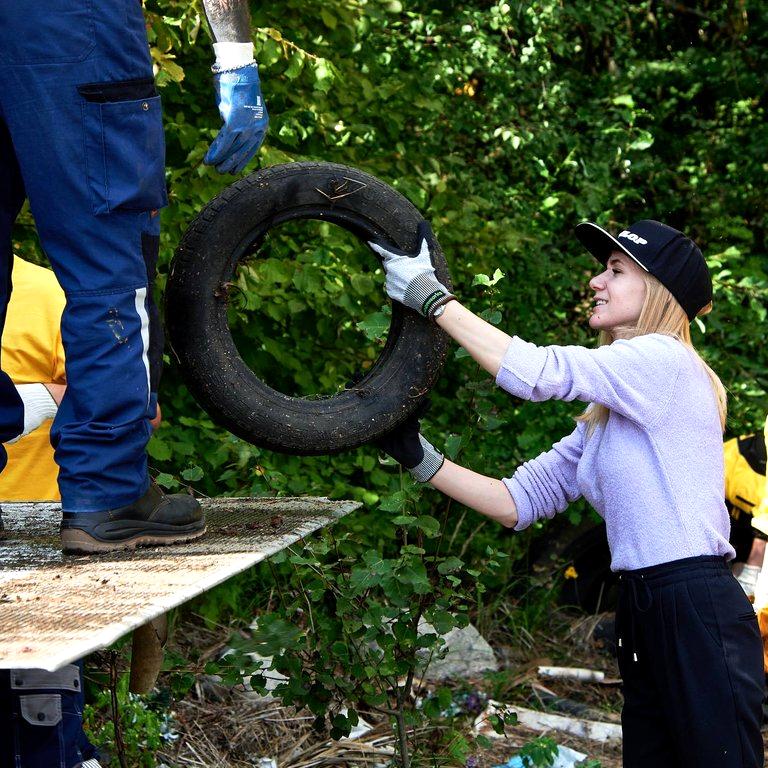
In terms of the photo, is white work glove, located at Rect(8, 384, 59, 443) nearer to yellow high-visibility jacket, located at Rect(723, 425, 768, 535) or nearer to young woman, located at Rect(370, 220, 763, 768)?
young woman, located at Rect(370, 220, 763, 768)

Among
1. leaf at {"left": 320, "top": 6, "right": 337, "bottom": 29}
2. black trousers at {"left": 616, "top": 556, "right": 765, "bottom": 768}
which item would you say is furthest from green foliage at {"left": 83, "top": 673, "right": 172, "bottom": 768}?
leaf at {"left": 320, "top": 6, "right": 337, "bottom": 29}

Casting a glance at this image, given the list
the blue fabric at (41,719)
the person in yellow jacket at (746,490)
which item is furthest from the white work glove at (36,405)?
the person in yellow jacket at (746,490)

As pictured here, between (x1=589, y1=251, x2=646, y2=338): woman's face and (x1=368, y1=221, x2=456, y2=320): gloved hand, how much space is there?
0.43 metres

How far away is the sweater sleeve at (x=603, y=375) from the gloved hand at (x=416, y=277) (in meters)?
0.25

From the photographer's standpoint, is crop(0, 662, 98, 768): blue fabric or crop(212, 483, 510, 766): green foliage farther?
crop(212, 483, 510, 766): green foliage

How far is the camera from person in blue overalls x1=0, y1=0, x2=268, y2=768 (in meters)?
2.27

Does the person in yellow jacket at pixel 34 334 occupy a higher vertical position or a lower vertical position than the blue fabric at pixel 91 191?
lower

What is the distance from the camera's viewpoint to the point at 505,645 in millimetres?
5359

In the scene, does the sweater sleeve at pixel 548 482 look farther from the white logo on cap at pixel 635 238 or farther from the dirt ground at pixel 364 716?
the dirt ground at pixel 364 716

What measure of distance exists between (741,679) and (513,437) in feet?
11.5

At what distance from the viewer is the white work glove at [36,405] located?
2.83 metres

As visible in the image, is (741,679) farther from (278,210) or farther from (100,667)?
(100,667)

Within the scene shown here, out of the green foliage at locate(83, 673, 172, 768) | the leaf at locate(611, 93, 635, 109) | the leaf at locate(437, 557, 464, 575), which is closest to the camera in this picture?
the leaf at locate(437, 557, 464, 575)

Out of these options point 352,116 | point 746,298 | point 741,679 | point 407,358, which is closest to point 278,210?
point 407,358
